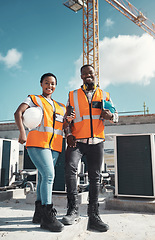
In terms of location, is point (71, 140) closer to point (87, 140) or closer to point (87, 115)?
point (87, 140)

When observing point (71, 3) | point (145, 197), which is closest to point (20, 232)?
point (145, 197)

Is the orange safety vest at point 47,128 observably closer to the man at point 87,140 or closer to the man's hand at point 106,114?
the man at point 87,140

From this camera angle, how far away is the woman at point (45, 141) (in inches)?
84.1

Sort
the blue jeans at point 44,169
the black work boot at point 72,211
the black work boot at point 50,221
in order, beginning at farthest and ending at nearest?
the black work boot at point 72,211 → the blue jeans at point 44,169 → the black work boot at point 50,221

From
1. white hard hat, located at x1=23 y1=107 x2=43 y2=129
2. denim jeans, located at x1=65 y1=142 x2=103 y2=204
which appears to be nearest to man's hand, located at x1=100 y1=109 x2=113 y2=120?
denim jeans, located at x1=65 y1=142 x2=103 y2=204

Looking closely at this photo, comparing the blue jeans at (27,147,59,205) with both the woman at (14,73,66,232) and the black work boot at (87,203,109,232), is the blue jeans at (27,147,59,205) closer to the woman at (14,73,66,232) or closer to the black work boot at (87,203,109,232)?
the woman at (14,73,66,232)

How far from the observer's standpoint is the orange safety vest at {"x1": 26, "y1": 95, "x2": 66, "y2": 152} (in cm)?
223

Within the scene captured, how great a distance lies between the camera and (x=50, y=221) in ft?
6.88

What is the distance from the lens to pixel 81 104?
248 centimetres

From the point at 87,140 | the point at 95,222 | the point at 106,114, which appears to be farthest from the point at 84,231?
the point at 106,114

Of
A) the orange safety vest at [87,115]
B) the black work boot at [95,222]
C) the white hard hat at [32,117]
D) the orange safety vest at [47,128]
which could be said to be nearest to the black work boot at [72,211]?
the black work boot at [95,222]

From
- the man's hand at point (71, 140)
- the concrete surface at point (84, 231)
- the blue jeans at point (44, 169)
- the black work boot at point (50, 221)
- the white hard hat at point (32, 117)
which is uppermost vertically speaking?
the white hard hat at point (32, 117)

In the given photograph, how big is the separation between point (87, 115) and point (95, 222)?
1.13 metres

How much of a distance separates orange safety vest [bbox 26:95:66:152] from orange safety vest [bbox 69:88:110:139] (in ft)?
0.61
